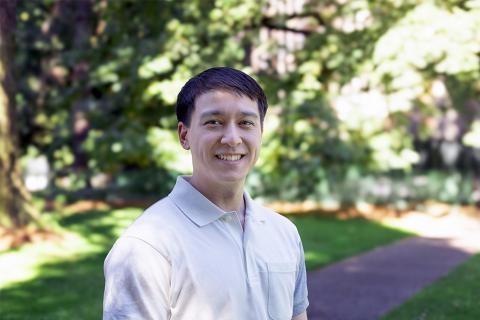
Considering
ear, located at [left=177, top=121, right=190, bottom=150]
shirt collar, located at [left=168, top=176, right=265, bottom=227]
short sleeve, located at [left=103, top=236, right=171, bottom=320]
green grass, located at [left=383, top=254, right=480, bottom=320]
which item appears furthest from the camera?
green grass, located at [left=383, top=254, right=480, bottom=320]

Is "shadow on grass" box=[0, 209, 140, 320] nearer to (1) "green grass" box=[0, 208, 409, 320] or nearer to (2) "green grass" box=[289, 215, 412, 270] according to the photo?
A: (1) "green grass" box=[0, 208, 409, 320]

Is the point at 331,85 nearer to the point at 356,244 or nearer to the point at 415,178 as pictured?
the point at 356,244

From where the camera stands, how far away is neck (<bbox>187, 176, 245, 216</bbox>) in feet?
7.65

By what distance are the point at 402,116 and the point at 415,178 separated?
7.35 meters

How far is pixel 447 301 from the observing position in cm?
820

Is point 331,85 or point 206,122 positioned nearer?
point 206,122

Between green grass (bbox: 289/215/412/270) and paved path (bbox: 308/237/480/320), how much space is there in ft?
0.93

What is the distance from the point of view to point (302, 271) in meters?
2.61

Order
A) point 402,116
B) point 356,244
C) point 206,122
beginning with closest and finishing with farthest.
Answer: point 206,122, point 356,244, point 402,116

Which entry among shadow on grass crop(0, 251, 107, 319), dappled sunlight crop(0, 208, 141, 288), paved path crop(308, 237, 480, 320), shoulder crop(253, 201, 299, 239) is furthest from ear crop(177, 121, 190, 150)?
dappled sunlight crop(0, 208, 141, 288)

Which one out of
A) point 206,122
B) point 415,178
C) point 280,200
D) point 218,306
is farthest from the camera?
point 415,178

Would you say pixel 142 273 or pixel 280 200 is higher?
pixel 142 273

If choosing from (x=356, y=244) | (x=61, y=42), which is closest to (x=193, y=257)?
(x=356, y=244)

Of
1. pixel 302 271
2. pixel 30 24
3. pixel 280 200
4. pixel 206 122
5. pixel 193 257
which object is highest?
pixel 30 24
